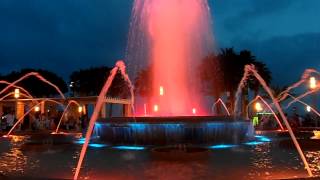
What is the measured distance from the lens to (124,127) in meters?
15.3

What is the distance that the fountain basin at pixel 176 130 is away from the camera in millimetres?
14711

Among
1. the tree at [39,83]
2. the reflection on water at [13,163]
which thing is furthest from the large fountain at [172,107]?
the tree at [39,83]

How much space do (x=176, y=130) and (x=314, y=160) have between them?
16.1 ft

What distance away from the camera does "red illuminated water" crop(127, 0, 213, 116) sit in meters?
21.6

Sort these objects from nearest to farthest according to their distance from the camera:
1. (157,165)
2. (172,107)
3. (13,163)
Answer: (157,165)
(13,163)
(172,107)

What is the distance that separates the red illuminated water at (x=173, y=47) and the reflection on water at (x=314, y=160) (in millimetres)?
9408

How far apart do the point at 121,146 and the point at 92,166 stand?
519cm

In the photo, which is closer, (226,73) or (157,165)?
(157,165)

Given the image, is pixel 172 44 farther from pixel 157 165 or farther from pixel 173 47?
pixel 157 165

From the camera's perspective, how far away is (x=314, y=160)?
10.8m

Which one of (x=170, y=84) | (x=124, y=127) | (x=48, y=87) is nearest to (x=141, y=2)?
(x=170, y=84)

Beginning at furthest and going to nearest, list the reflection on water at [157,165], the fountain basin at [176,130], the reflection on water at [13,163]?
the fountain basin at [176,130] → the reflection on water at [13,163] → the reflection on water at [157,165]

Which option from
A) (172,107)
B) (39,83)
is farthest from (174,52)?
(39,83)

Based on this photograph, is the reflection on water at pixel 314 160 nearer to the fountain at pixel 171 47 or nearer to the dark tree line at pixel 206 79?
the fountain at pixel 171 47
